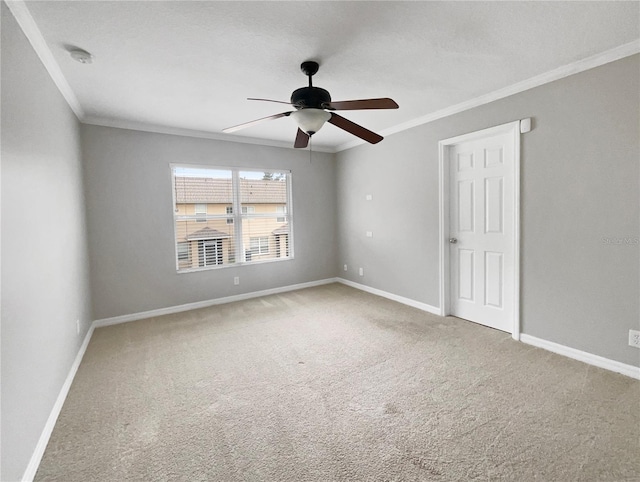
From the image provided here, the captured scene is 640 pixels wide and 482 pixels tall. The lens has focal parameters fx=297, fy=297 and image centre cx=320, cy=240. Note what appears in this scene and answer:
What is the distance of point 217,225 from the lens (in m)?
4.51

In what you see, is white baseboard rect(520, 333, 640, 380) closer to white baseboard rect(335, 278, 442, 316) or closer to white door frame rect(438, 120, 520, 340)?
white door frame rect(438, 120, 520, 340)

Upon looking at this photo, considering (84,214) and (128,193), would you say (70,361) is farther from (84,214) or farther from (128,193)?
(128,193)

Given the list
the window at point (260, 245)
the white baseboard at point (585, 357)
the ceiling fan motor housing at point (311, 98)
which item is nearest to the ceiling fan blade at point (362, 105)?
the ceiling fan motor housing at point (311, 98)

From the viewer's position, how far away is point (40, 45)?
6.57ft

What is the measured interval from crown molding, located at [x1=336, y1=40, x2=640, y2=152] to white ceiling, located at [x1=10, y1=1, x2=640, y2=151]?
0.06 feet

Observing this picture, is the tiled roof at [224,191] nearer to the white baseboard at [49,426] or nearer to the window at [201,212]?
the window at [201,212]

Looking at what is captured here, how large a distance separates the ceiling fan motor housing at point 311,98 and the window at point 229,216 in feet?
8.72

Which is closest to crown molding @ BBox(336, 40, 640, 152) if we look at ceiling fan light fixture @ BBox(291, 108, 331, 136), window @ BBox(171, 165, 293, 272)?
ceiling fan light fixture @ BBox(291, 108, 331, 136)

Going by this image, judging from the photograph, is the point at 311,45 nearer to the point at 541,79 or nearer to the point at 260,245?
the point at 541,79

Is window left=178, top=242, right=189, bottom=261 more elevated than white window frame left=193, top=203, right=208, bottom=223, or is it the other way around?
white window frame left=193, top=203, right=208, bottom=223

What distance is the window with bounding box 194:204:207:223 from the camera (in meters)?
4.33

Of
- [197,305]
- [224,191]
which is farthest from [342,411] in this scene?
[224,191]

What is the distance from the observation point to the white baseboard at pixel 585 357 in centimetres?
232

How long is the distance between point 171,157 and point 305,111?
2708 mm
